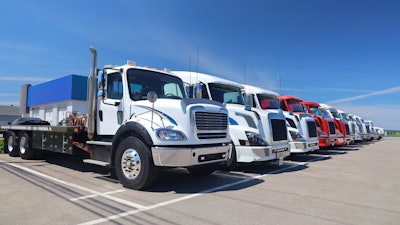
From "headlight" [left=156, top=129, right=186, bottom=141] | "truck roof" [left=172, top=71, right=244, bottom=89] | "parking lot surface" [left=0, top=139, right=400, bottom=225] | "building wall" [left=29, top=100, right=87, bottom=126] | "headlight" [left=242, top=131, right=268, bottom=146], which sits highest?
"building wall" [left=29, top=100, right=87, bottom=126]

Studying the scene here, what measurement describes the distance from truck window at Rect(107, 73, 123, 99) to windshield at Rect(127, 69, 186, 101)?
0.28 m

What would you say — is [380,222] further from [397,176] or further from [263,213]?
[397,176]

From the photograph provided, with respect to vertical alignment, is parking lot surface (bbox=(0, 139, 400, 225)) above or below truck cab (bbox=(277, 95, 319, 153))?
below

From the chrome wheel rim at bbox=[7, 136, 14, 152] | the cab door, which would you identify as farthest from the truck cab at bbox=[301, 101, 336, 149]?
the chrome wheel rim at bbox=[7, 136, 14, 152]

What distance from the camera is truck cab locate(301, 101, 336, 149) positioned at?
45.5ft

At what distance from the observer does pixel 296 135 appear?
10766 mm

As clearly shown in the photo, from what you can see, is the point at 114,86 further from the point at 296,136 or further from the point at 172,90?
the point at 296,136

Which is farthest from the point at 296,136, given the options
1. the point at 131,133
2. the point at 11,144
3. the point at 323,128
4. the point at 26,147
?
the point at 11,144

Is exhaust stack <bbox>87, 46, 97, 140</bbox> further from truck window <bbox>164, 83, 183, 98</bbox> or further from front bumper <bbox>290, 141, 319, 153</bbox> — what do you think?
front bumper <bbox>290, 141, 319, 153</bbox>

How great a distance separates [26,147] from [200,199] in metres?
7.68

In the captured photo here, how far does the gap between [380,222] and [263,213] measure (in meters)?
1.64

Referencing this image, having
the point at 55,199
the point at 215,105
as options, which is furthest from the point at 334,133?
the point at 55,199

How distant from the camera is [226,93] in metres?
9.04

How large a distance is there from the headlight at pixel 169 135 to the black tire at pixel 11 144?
8215 millimetres
